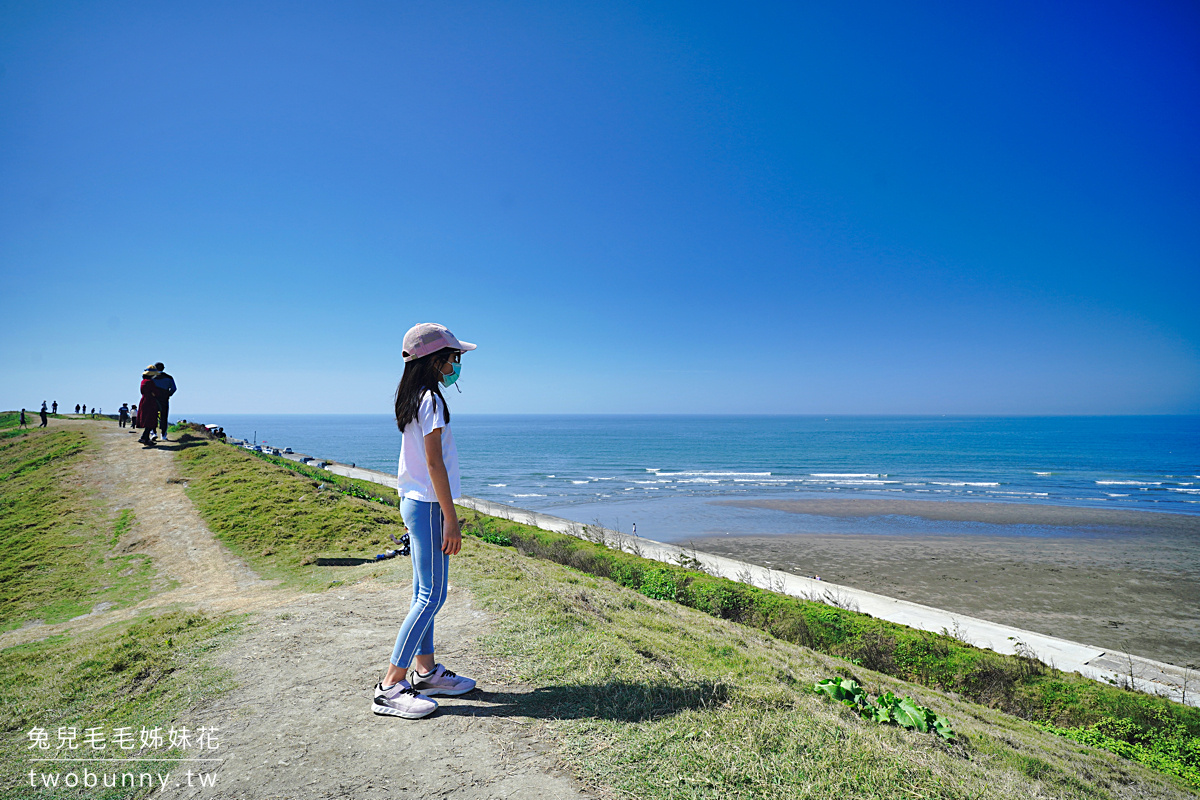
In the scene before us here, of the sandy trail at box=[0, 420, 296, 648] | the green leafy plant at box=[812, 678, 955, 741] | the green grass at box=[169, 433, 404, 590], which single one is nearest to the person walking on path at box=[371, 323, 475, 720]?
the green leafy plant at box=[812, 678, 955, 741]

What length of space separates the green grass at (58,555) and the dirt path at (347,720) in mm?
1024

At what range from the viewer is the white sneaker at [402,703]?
340 cm

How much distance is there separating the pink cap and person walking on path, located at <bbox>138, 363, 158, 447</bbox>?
18914 mm

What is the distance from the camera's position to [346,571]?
821 centimetres

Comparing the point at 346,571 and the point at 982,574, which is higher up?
the point at 346,571

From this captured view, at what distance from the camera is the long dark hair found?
130 inches

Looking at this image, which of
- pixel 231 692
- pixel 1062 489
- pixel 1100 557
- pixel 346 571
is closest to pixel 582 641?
pixel 231 692

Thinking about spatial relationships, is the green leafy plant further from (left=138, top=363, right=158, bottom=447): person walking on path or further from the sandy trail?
(left=138, top=363, right=158, bottom=447): person walking on path

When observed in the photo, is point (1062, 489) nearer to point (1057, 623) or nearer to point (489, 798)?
point (1057, 623)

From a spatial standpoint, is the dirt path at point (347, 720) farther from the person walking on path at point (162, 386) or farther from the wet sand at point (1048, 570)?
the wet sand at point (1048, 570)

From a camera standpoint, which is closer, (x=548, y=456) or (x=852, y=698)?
(x=852, y=698)

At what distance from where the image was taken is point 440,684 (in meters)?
3.68

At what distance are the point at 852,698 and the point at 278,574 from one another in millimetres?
8528

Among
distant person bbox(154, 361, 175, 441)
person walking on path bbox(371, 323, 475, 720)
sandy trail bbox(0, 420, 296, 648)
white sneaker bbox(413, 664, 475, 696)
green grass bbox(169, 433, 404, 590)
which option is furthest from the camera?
distant person bbox(154, 361, 175, 441)
